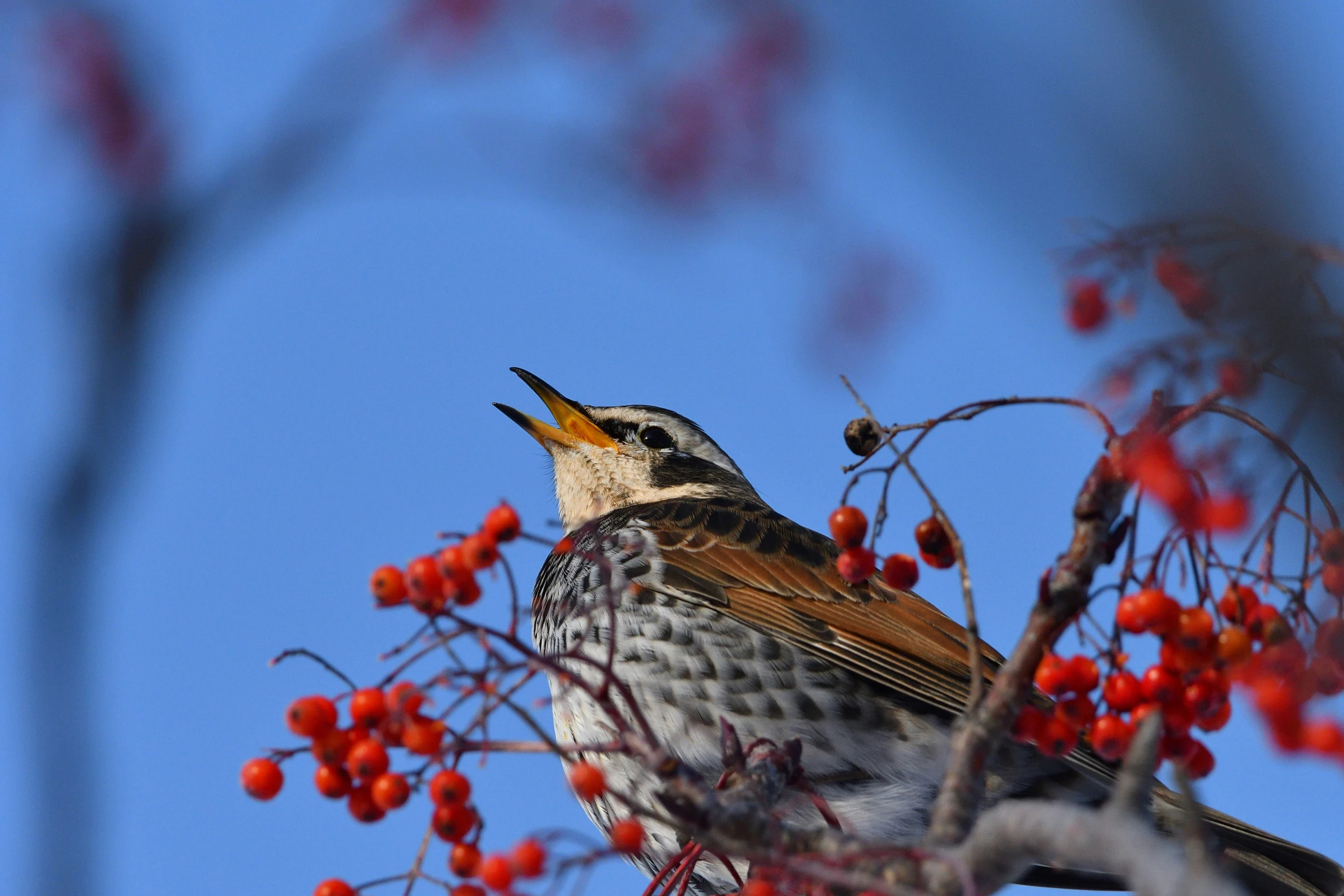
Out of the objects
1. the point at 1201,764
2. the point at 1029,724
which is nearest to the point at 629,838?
the point at 1029,724

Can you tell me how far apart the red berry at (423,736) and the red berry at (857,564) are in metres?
0.93

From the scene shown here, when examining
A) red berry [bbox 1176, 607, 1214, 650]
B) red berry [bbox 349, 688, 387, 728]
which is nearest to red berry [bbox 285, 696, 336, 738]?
red berry [bbox 349, 688, 387, 728]

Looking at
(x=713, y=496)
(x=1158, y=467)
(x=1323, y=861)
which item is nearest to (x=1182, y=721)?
(x=1158, y=467)

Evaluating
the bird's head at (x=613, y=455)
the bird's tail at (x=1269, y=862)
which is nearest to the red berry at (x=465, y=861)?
the bird's tail at (x=1269, y=862)

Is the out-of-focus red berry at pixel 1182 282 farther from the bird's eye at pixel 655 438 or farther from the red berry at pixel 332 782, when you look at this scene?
the bird's eye at pixel 655 438

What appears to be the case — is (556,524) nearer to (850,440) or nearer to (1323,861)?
(850,440)

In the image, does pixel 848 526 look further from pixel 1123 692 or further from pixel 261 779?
pixel 261 779

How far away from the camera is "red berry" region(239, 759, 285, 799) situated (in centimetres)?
262

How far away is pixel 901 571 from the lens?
281cm

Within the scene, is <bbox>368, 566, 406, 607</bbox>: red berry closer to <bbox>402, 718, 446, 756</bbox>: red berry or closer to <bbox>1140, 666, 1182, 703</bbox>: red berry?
<bbox>402, 718, 446, 756</bbox>: red berry

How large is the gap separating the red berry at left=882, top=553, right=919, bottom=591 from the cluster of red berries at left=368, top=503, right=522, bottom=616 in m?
0.85

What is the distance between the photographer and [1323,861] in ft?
12.0

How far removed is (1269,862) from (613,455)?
3.38 m

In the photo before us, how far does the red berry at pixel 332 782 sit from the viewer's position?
8.25 ft
